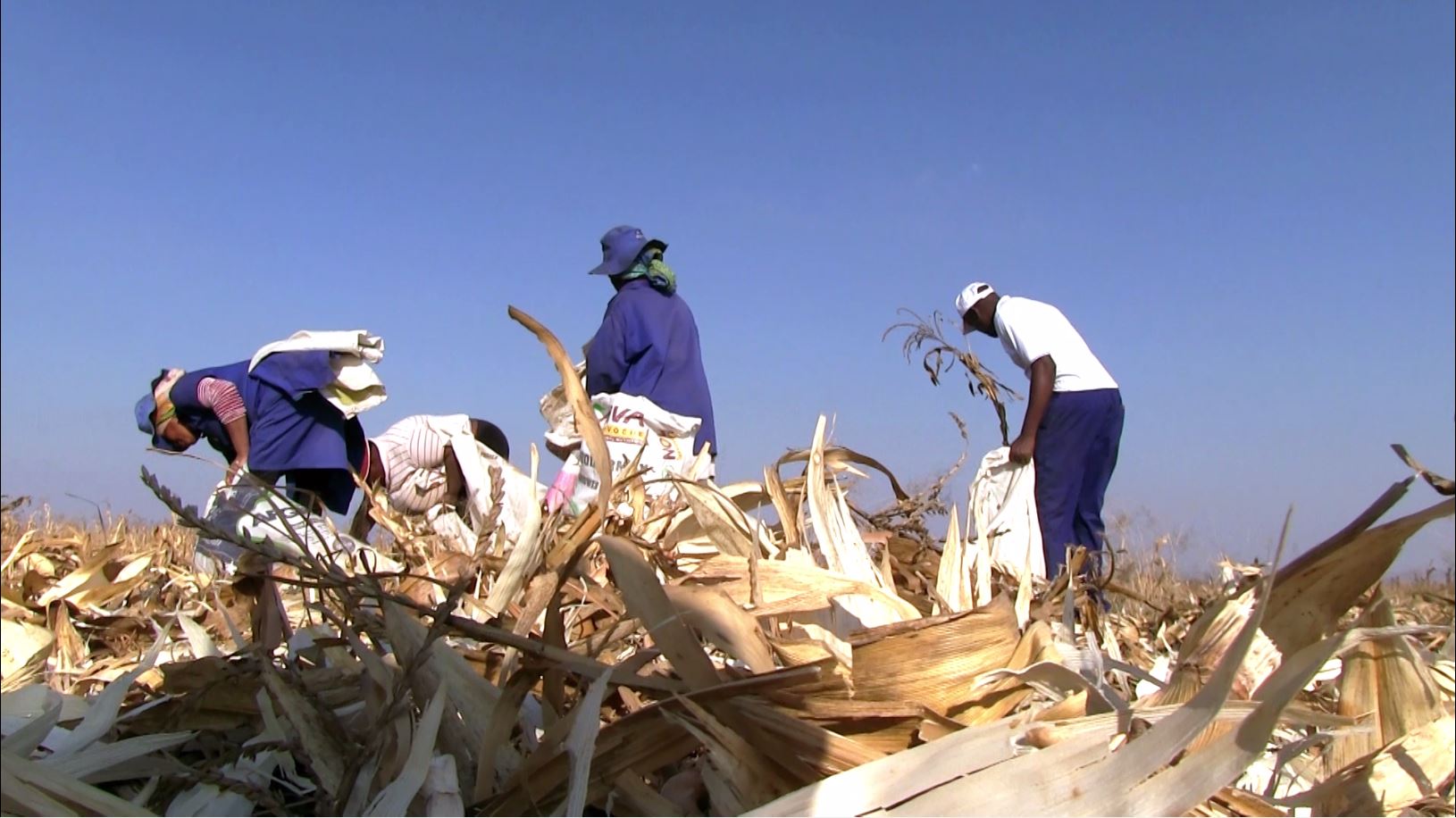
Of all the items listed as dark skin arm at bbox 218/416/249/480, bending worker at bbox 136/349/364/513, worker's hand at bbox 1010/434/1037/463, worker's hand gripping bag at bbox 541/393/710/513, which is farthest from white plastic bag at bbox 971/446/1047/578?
dark skin arm at bbox 218/416/249/480

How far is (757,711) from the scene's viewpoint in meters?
0.75

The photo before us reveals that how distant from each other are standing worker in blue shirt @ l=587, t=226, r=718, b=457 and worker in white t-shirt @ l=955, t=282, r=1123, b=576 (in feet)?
3.69

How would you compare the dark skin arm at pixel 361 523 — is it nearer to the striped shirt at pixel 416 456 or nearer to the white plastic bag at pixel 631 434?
the white plastic bag at pixel 631 434

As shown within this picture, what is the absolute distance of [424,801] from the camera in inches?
29.2

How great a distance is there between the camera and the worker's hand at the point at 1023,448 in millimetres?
3334

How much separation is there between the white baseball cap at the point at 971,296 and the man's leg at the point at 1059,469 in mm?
567

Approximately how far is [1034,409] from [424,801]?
3087 mm

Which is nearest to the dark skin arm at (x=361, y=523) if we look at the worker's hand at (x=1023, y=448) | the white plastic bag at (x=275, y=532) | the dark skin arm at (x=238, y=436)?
the white plastic bag at (x=275, y=532)

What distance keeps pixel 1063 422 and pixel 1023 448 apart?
26cm

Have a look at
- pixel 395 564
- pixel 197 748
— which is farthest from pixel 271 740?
pixel 395 564

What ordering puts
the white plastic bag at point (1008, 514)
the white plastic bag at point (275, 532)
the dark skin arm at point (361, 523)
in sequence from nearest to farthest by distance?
the white plastic bag at point (275, 532) → the white plastic bag at point (1008, 514) → the dark skin arm at point (361, 523)

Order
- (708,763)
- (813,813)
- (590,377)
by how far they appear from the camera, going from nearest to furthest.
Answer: (813,813) → (708,763) → (590,377)

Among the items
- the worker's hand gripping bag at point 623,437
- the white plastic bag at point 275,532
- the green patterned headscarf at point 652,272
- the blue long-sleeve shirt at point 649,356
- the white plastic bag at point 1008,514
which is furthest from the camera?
the green patterned headscarf at point 652,272

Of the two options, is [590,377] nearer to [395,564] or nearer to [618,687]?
[395,564]
